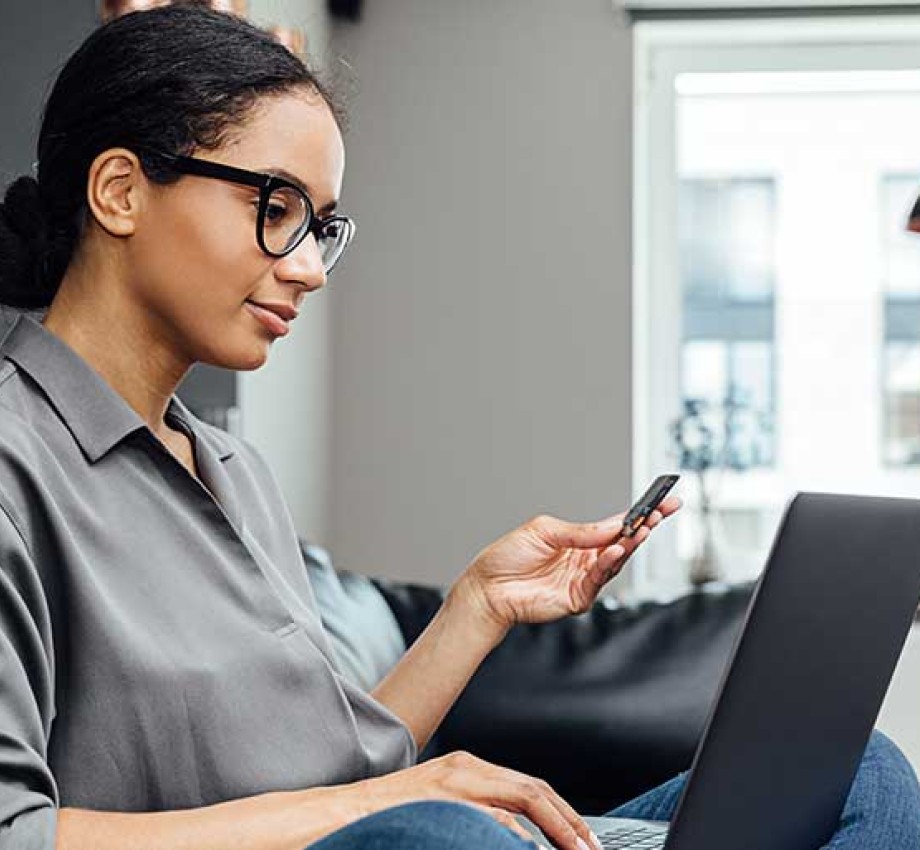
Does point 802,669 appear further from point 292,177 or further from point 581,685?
point 581,685

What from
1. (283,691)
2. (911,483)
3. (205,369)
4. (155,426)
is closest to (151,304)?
(155,426)

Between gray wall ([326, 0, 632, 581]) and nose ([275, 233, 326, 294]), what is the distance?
7.95ft

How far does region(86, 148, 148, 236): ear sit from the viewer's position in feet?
4.38

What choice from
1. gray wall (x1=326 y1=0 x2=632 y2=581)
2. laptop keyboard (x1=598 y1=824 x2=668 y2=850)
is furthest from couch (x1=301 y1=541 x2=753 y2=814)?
gray wall (x1=326 y1=0 x2=632 y2=581)

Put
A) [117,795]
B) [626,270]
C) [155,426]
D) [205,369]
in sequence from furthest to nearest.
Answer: [626,270]
[205,369]
[155,426]
[117,795]

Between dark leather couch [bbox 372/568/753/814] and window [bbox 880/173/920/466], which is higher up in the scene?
window [bbox 880/173/920/466]

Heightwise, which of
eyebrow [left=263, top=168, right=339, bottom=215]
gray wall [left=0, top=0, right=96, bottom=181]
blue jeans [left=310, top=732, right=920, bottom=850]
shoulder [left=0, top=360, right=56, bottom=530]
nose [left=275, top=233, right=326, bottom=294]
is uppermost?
gray wall [left=0, top=0, right=96, bottom=181]

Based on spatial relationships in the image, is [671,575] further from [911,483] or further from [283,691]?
[283,691]

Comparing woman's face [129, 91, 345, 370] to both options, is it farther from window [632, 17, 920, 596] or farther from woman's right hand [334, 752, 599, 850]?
window [632, 17, 920, 596]

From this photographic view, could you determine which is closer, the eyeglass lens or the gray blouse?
the gray blouse

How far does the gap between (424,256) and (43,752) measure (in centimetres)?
279

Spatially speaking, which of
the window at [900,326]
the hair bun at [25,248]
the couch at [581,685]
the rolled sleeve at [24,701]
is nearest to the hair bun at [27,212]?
the hair bun at [25,248]

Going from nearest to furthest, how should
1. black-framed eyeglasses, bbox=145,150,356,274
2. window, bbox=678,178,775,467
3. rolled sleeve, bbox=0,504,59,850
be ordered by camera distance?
rolled sleeve, bbox=0,504,59,850 → black-framed eyeglasses, bbox=145,150,356,274 → window, bbox=678,178,775,467

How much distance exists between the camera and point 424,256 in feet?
12.6
